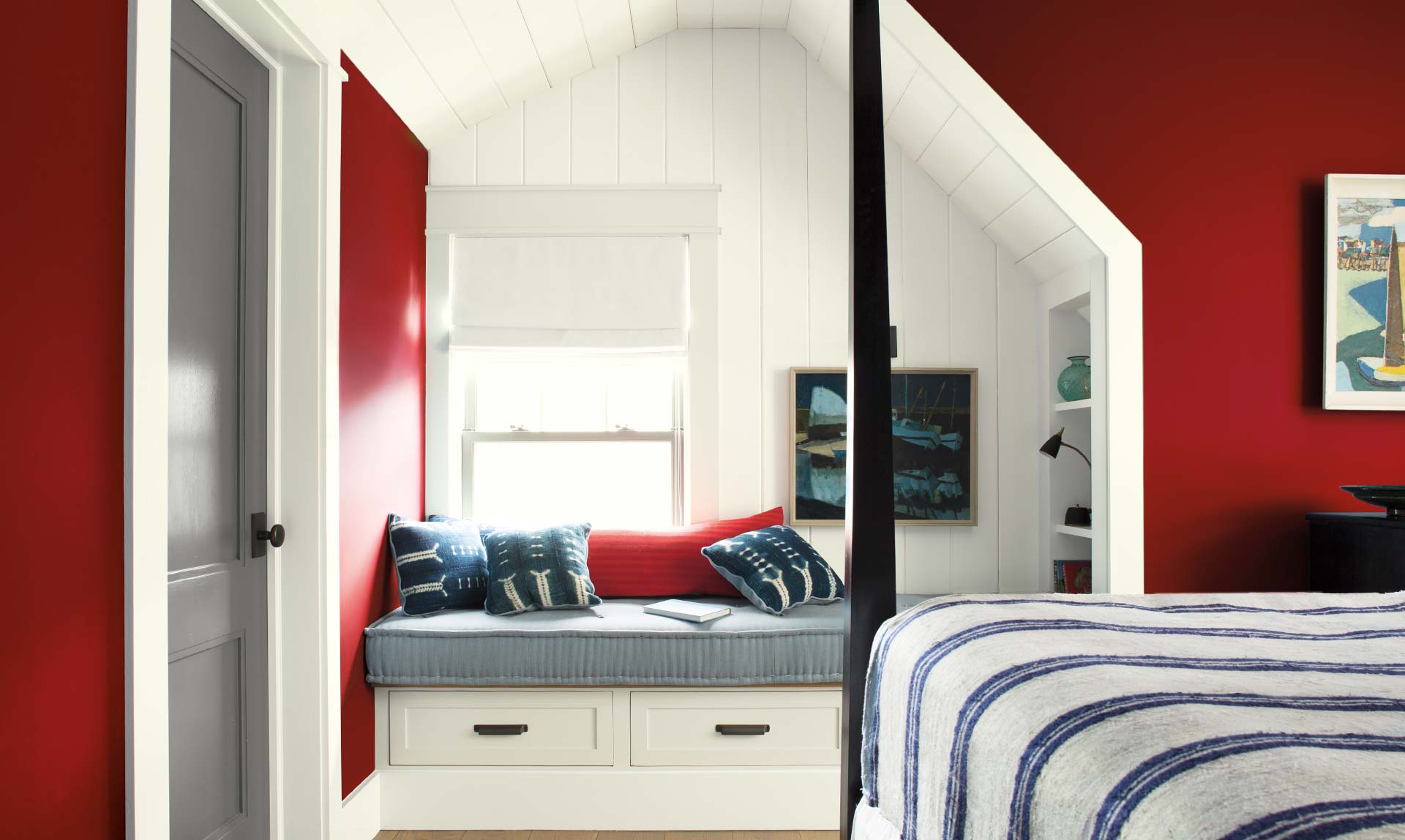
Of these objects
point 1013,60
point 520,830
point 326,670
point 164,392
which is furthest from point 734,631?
point 1013,60

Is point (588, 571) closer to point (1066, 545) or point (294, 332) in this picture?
point (294, 332)

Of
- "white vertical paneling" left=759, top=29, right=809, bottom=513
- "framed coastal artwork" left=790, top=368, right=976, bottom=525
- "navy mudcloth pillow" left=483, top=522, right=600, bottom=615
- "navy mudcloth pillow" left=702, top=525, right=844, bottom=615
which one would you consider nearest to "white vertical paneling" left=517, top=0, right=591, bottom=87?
"white vertical paneling" left=759, top=29, right=809, bottom=513

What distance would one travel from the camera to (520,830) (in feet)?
8.27

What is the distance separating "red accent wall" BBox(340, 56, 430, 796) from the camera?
7.79 feet

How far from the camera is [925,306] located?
128 inches

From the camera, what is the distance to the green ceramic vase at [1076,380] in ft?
9.69

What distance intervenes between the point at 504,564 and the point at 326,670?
0.65 meters

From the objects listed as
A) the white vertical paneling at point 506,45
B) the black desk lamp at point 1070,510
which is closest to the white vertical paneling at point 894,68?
the white vertical paneling at point 506,45

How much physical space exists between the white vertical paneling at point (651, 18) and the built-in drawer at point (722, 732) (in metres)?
2.43

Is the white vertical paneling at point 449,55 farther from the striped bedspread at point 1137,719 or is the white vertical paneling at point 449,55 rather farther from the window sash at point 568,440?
the striped bedspread at point 1137,719

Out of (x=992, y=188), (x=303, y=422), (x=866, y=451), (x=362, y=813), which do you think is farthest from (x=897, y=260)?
(x=362, y=813)

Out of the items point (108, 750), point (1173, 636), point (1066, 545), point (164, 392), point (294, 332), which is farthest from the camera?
point (1066, 545)

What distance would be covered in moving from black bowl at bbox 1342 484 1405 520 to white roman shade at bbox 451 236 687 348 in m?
2.23

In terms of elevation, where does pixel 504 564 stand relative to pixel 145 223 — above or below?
below
